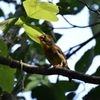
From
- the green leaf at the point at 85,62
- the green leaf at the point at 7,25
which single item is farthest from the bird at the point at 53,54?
the green leaf at the point at 7,25

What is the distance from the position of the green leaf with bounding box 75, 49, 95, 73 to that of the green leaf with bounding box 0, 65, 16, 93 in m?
0.98

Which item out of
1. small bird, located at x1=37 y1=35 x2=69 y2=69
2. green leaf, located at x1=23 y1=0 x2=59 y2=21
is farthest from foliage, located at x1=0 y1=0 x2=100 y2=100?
small bird, located at x1=37 y1=35 x2=69 y2=69

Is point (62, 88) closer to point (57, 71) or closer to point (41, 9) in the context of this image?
point (57, 71)

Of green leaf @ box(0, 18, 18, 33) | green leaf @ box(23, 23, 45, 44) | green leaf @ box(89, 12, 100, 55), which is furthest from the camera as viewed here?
green leaf @ box(89, 12, 100, 55)

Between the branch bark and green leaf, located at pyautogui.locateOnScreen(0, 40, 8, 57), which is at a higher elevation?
green leaf, located at pyautogui.locateOnScreen(0, 40, 8, 57)

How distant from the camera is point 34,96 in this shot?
1882mm

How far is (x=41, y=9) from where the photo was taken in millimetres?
1386

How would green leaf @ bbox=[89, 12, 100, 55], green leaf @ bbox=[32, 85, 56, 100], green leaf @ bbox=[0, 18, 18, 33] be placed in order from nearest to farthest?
green leaf @ bbox=[0, 18, 18, 33], green leaf @ bbox=[32, 85, 56, 100], green leaf @ bbox=[89, 12, 100, 55]

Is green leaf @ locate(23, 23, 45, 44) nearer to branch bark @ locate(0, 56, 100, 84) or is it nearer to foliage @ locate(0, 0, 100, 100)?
foliage @ locate(0, 0, 100, 100)

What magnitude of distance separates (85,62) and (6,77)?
104 cm

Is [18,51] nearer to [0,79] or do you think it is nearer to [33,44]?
[33,44]

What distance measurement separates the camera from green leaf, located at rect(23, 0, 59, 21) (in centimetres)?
136

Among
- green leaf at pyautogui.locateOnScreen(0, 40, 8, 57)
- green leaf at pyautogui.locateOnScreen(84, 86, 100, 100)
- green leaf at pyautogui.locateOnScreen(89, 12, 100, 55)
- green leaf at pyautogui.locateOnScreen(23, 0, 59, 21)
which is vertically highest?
green leaf at pyautogui.locateOnScreen(89, 12, 100, 55)

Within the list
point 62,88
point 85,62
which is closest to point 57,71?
point 62,88
